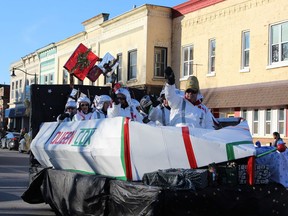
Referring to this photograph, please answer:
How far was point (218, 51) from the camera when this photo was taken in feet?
72.6

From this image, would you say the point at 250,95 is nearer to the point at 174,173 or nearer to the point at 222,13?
the point at 222,13

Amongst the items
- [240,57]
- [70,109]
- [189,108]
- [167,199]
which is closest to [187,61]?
[240,57]

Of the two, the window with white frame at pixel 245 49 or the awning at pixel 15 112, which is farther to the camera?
the awning at pixel 15 112

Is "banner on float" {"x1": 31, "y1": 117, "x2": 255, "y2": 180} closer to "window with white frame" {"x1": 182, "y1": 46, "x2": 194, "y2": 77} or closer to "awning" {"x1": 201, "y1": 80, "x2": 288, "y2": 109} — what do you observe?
"awning" {"x1": 201, "y1": 80, "x2": 288, "y2": 109}

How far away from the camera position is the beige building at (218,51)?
19297 millimetres

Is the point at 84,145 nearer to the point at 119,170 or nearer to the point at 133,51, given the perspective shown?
the point at 119,170

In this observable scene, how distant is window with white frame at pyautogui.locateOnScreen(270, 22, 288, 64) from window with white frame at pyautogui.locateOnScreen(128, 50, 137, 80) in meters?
9.33

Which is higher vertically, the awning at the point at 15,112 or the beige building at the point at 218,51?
the beige building at the point at 218,51

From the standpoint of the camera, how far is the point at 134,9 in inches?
1041

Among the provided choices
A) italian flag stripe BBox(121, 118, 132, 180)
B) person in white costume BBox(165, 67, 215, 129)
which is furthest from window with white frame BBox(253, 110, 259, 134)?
italian flag stripe BBox(121, 118, 132, 180)

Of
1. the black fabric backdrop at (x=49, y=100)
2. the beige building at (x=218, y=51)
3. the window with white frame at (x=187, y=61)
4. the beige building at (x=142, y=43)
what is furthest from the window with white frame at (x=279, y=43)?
the black fabric backdrop at (x=49, y=100)

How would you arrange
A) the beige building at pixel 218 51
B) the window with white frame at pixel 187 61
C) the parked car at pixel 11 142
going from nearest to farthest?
1. the beige building at pixel 218 51
2. the window with white frame at pixel 187 61
3. the parked car at pixel 11 142

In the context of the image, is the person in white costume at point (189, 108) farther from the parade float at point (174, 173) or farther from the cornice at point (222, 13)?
the cornice at point (222, 13)

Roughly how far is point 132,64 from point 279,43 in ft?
33.5
